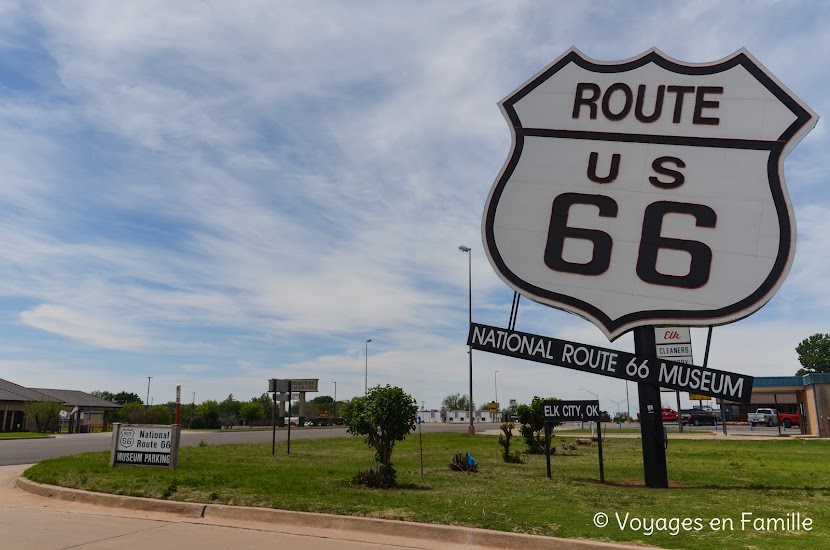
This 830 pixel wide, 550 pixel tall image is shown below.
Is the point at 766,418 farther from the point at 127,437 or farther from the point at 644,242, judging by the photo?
the point at 127,437

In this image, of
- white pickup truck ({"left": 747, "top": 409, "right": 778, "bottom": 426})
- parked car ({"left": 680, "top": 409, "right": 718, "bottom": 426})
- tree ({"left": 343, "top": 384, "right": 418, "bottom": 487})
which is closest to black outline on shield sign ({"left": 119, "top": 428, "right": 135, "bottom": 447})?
tree ({"left": 343, "top": 384, "right": 418, "bottom": 487})

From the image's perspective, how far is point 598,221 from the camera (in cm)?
1509

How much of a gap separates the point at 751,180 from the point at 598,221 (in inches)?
142

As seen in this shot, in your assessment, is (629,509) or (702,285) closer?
(629,509)

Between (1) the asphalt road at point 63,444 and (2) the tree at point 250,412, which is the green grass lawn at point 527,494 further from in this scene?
(2) the tree at point 250,412

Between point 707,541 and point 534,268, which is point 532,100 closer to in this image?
point 534,268

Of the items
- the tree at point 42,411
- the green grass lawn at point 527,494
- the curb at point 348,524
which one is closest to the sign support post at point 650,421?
the green grass lawn at point 527,494

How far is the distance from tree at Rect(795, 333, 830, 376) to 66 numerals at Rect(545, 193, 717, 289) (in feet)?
524

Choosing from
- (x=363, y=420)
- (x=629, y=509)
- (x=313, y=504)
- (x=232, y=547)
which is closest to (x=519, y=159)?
(x=363, y=420)

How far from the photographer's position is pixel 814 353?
489 ft

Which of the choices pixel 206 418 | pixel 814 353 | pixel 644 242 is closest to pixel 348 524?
pixel 644 242

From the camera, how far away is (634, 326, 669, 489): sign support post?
542 inches

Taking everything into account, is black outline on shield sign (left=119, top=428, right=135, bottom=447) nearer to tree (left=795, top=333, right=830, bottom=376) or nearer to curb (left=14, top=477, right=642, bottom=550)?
curb (left=14, top=477, right=642, bottom=550)

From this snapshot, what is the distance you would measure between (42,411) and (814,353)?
166 meters
